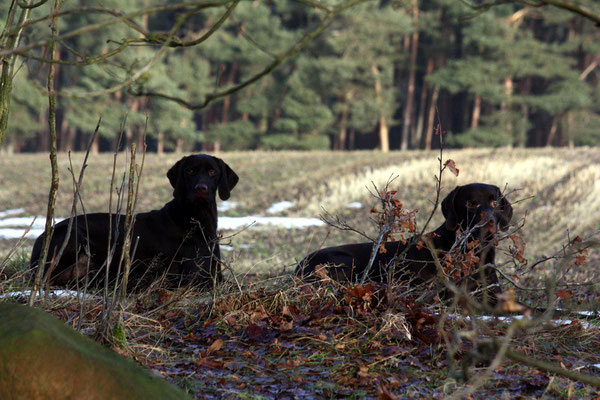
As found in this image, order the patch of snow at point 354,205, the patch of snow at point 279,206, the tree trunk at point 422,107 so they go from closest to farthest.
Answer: the patch of snow at point 354,205 → the patch of snow at point 279,206 → the tree trunk at point 422,107

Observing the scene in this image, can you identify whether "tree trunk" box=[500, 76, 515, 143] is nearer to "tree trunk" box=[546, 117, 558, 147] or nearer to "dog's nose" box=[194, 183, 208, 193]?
"tree trunk" box=[546, 117, 558, 147]

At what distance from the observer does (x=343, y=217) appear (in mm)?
16703

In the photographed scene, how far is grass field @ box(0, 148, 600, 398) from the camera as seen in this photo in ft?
12.1

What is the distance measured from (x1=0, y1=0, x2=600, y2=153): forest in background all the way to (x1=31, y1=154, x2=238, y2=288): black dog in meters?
31.4

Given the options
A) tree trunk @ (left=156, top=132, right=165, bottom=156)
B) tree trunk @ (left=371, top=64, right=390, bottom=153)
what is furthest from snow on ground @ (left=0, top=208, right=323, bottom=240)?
tree trunk @ (left=156, top=132, right=165, bottom=156)

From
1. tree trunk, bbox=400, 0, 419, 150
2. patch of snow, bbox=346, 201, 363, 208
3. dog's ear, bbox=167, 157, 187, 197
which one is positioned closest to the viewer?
dog's ear, bbox=167, 157, 187, 197

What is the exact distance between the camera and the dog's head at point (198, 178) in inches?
251

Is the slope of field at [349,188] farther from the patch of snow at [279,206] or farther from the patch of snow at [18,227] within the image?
the patch of snow at [18,227]

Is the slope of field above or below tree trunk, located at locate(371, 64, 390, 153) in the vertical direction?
below

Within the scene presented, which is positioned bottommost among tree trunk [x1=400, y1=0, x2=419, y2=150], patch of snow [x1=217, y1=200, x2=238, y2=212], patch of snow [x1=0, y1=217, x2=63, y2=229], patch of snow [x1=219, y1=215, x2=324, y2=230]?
patch of snow [x1=0, y1=217, x2=63, y2=229]

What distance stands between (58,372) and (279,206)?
17301 mm

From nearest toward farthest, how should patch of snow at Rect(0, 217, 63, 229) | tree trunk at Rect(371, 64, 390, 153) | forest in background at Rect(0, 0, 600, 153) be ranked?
1. patch of snow at Rect(0, 217, 63, 229)
2. forest in background at Rect(0, 0, 600, 153)
3. tree trunk at Rect(371, 64, 390, 153)

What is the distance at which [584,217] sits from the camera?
1628cm

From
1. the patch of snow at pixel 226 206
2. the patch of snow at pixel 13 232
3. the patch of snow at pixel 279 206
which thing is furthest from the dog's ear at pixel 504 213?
the patch of snow at pixel 226 206
